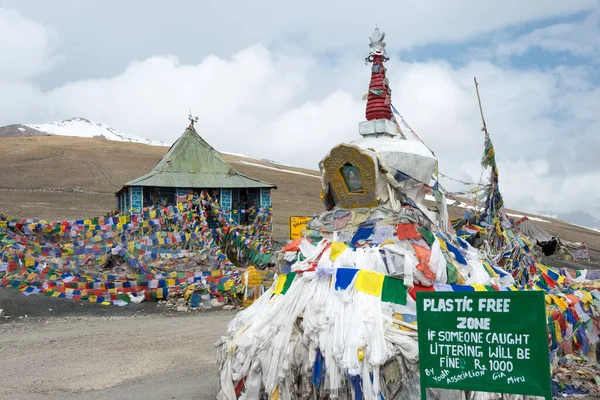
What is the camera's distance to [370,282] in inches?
285

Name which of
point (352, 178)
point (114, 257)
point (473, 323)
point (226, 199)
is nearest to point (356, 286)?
point (352, 178)

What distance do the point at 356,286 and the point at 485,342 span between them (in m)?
2.54

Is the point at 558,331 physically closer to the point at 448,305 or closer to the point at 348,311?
the point at 348,311

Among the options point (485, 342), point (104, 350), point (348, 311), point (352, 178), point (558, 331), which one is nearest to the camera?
point (485, 342)

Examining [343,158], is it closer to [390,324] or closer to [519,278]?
[390,324]

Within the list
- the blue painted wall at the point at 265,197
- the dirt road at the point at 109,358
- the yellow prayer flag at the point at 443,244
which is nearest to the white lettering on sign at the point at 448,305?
the yellow prayer flag at the point at 443,244

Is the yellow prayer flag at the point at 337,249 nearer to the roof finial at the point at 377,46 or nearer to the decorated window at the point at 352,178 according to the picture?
the decorated window at the point at 352,178

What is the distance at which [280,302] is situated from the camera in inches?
298

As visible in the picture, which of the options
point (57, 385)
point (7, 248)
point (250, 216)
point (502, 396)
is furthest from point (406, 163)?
point (250, 216)

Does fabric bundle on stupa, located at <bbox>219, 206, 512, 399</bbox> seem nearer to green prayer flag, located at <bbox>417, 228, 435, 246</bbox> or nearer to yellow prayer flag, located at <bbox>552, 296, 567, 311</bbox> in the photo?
green prayer flag, located at <bbox>417, 228, 435, 246</bbox>

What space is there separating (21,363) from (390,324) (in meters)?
7.25

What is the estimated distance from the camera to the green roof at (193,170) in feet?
86.6

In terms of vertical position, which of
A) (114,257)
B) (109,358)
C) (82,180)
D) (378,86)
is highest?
(82,180)

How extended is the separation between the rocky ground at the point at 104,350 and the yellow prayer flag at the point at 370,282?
9.16 feet
